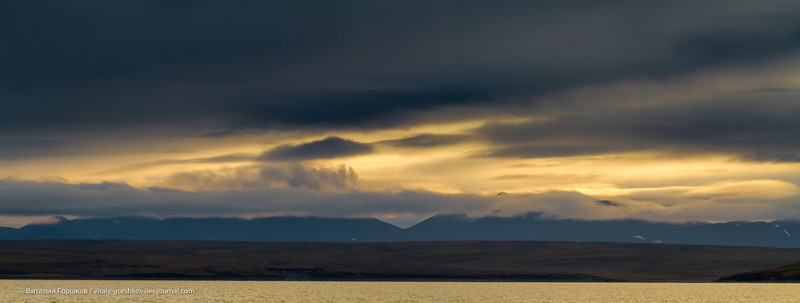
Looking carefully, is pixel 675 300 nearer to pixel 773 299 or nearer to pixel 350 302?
pixel 773 299

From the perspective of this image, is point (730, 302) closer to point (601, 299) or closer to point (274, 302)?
point (601, 299)

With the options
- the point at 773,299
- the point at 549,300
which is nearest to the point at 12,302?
the point at 549,300

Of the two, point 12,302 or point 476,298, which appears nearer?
point 12,302

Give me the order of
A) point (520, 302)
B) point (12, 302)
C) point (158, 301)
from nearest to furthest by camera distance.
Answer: point (12, 302) < point (158, 301) < point (520, 302)

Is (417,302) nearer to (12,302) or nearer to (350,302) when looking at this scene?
(350,302)

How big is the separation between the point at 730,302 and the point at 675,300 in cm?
1148

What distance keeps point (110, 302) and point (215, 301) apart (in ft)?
53.1

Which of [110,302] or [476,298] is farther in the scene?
[476,298]

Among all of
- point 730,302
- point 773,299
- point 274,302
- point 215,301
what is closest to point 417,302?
point 274,302

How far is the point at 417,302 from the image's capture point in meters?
148

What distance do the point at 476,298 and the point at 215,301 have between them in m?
48.4

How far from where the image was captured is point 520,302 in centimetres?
15100

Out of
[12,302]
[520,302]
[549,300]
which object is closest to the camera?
[12,302]

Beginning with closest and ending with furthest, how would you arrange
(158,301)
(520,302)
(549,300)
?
(158,301)
(520,302)
(549,300)
